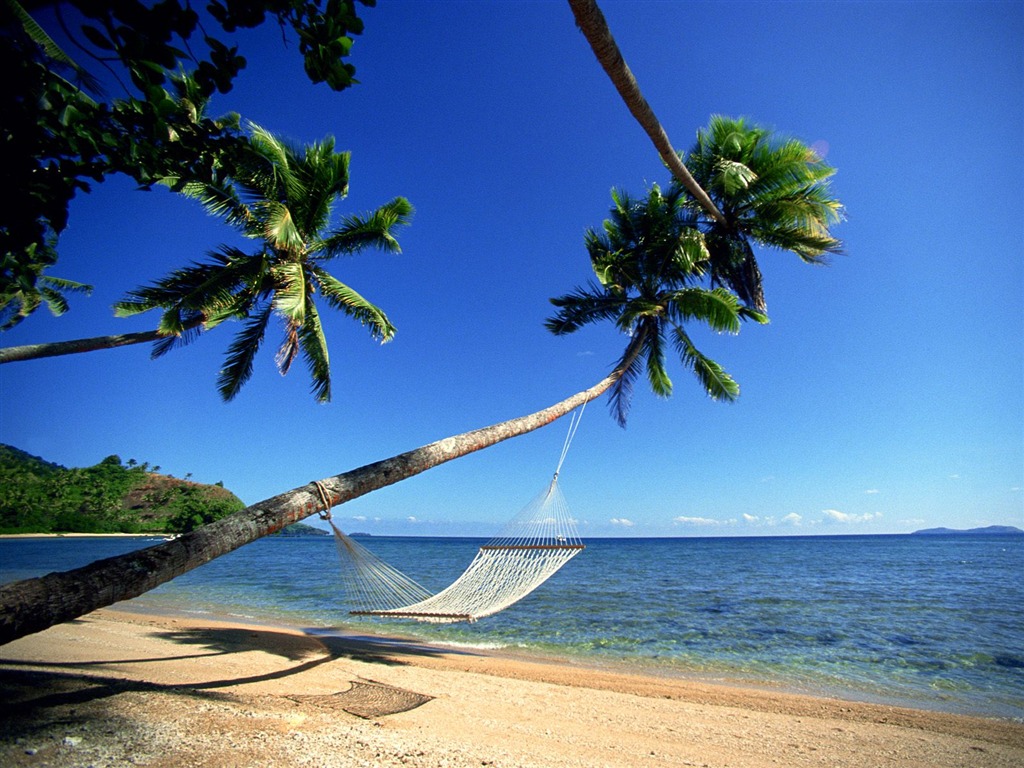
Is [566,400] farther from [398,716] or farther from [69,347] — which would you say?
[69,347]

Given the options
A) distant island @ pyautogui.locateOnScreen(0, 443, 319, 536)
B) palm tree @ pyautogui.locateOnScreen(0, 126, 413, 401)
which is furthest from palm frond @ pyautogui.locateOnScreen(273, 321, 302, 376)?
distant island @ pyautogui.locateOnScreen(0, 443, 319, 536)

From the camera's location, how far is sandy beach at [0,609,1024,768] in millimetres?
1977

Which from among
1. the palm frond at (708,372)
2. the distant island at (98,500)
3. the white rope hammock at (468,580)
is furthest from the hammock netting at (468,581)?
the distant island at (98,500)

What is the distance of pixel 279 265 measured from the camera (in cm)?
524

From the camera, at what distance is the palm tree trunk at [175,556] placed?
1.22 m

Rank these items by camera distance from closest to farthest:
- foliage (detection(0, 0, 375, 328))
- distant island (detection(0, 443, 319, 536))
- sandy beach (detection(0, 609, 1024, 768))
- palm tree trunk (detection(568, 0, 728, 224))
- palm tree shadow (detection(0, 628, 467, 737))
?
foliage (detection(0, 0, 375, 328)), palm tree trunk (detection(568, 0, 728, 224)), sandy beach (detection(0, 609, 1024, 768)), palm tree shadow (detection(0, 628, 467, 737)), distant island (detection(0, 443, 319, 536))

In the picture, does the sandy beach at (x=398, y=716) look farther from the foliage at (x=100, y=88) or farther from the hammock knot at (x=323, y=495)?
the foliage at (x=100, y=88)

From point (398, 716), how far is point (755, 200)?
6.12 metres

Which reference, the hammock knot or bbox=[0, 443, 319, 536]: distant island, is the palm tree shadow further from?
bbox=[0, 443, 319, 536]: distant island

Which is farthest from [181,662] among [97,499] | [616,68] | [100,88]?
[97,499]

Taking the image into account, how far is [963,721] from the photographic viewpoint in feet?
12.3

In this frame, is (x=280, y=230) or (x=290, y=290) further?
(x=290, y=290)

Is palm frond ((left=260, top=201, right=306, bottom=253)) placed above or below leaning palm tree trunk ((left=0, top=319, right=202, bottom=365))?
above

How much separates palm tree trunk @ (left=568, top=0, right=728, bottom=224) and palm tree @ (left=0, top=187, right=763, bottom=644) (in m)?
1.93
